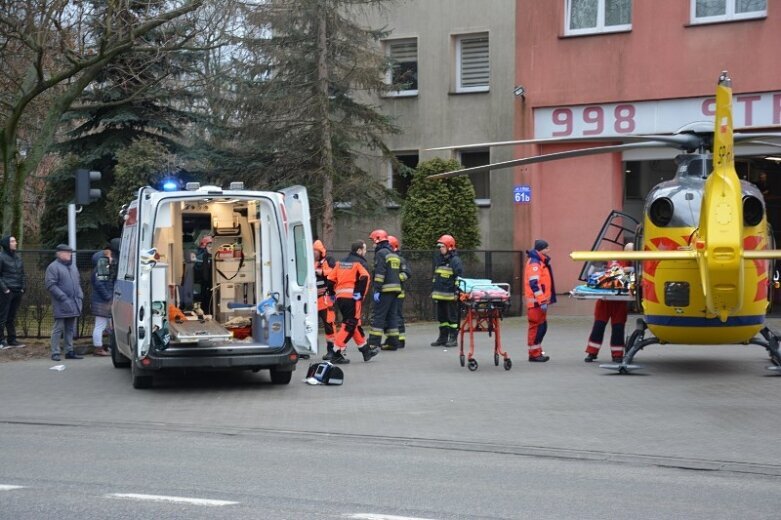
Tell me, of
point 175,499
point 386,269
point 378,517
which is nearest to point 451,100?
point 386,269

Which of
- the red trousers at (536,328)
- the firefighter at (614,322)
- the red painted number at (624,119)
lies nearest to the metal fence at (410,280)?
the red painted number at (624,119)

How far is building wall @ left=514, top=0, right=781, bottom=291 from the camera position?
22969 mm

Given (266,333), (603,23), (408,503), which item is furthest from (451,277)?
(408,503)

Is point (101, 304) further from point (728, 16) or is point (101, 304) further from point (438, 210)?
point (728, 16)

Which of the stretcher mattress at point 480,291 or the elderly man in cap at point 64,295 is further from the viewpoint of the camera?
the elderly man in cap at point 64,295

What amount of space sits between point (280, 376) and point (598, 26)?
1365cm

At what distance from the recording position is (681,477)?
8.55 metres

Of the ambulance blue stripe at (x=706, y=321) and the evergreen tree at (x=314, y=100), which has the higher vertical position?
the evergreen tree at (x=314, y=100)

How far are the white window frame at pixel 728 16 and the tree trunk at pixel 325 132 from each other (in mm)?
7895

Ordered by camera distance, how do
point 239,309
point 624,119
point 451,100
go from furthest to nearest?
point 451,100
point 624,119
point 239,309

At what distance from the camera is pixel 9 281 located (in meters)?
18.0

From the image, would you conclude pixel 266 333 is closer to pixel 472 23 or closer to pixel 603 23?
pixel 603 23

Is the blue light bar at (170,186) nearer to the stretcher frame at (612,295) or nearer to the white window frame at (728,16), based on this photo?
the stretcher frame at (612,295)

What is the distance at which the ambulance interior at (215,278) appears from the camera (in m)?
Result: 13.4
